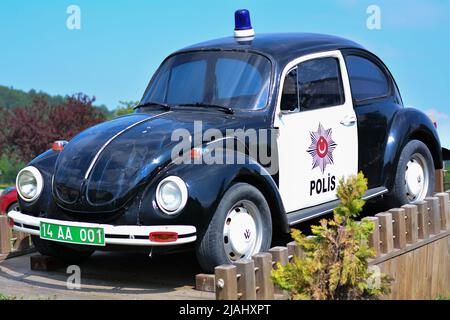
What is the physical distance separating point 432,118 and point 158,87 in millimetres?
3411

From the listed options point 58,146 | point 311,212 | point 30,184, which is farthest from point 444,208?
point 30,184

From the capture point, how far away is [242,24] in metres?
8.10

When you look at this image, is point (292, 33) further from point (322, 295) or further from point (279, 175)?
point (322, 295)

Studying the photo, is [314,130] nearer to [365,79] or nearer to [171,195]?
[365,79]

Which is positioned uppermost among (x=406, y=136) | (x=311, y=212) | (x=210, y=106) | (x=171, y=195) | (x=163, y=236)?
(x=210, y=106)

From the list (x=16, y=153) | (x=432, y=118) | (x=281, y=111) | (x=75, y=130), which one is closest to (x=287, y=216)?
(x=281, y=111)

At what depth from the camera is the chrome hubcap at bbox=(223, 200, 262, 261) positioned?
6.63 m

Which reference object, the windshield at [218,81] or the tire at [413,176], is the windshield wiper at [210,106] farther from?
the tire at [413,176]

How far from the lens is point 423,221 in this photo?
8344 millimetres

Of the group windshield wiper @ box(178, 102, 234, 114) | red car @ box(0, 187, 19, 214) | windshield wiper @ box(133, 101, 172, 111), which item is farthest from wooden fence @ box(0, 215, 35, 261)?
red car @ box(0, 187, 19, 214)

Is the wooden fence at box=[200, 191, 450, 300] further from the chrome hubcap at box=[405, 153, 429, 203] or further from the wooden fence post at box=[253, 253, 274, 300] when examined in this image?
the chrome hubcap at box=[405, 153, 429, 203]

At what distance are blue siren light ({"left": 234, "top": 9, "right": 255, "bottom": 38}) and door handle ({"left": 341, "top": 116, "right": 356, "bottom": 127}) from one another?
49.5 inches

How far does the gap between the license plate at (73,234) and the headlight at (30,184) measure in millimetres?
498

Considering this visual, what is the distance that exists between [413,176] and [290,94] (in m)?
2.15
